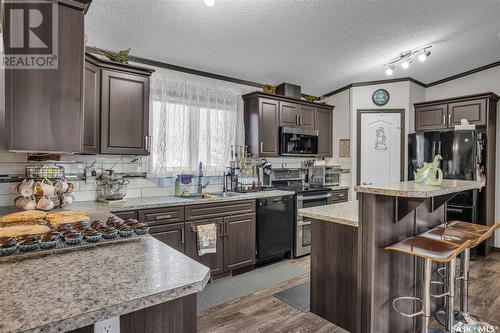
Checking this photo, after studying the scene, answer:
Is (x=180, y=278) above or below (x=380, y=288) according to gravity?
above

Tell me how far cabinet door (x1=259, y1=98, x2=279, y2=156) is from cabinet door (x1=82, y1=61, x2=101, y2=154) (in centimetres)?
202

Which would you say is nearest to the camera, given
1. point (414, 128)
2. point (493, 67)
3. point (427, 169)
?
point (427, 169)

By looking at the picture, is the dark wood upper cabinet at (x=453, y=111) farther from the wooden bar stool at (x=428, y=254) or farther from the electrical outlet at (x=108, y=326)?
the electrical outlet at (x=108, y=326)

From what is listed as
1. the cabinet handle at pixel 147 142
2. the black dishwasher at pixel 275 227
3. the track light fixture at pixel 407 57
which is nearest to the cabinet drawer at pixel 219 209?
the black dishwasher at pixel 275 227

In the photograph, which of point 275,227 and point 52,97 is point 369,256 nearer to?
point 275,227

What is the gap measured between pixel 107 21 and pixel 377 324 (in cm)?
326

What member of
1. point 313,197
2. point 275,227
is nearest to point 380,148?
point 313,197

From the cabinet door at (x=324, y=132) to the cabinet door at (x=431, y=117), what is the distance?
137 cm

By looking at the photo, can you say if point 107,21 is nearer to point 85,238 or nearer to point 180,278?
point 85,238

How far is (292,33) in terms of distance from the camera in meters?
3.04

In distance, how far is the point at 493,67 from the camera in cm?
427

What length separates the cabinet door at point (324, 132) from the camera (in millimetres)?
4793

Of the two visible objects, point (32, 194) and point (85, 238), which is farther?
point (32, 194)

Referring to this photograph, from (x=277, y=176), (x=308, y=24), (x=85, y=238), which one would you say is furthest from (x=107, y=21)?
(x=277, y=176)
